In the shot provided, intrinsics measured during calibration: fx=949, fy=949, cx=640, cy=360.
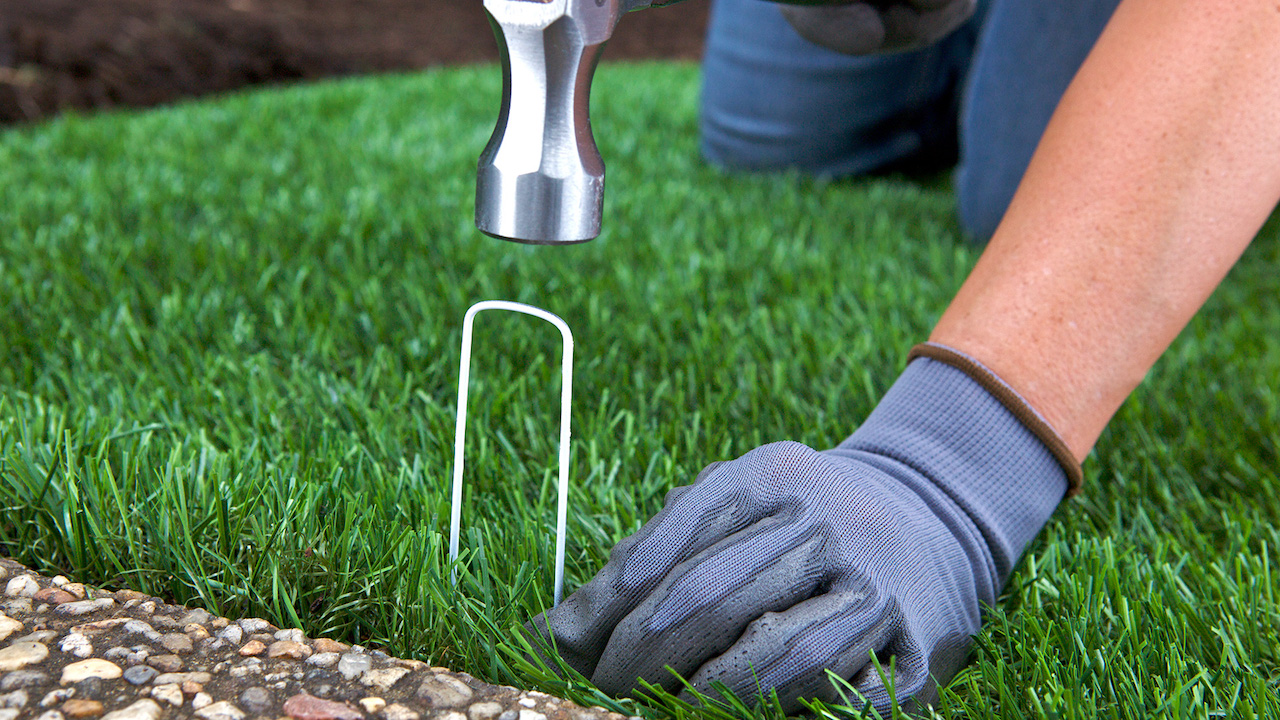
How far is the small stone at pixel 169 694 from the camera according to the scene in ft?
2.59

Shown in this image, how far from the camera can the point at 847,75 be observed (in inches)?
115

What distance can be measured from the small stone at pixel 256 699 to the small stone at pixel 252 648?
0.05 m

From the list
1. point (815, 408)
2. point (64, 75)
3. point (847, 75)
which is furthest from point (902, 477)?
point (64, 75)

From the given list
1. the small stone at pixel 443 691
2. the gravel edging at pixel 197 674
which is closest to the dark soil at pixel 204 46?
the gravel edging at pixel 197 674

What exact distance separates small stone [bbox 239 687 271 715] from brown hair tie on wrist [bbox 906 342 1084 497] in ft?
2.53

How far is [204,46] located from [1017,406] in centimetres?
428

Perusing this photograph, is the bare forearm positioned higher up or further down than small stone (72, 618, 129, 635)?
higher up

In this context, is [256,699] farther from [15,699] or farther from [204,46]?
[204,46]

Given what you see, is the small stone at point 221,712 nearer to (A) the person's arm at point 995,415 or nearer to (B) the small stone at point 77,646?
(B) the small stone at point 77,646

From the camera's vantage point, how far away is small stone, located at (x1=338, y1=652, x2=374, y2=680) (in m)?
0.85

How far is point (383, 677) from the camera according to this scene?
850mm

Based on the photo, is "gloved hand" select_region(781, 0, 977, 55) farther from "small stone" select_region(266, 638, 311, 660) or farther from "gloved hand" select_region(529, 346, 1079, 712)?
"small stone" select_region(266, 638, 311, 660)

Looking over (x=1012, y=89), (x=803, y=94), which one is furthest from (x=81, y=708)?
(x=803, y=94)

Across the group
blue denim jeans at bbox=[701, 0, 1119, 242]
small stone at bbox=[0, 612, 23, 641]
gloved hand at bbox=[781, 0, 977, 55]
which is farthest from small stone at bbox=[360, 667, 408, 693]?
blue denim jeans at bbox=[701, 0, 1119, 242]
